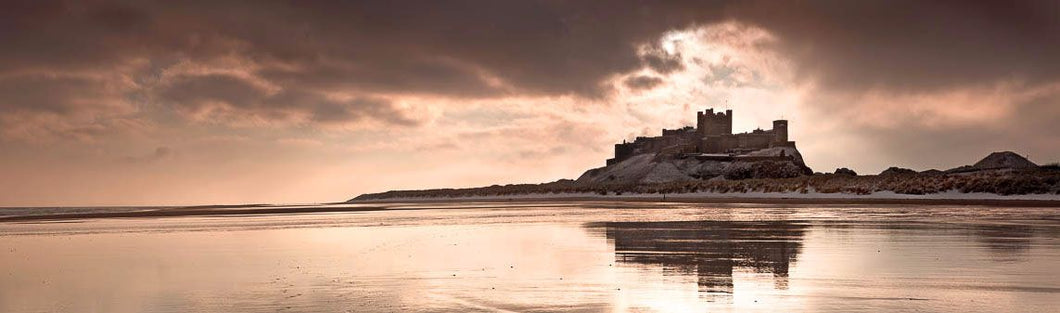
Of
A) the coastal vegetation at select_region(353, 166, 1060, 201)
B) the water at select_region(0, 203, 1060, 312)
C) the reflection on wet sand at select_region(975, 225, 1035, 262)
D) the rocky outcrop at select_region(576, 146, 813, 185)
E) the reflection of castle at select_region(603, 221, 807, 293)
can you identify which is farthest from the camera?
the rocky outcrop at select_region(576, 146, 813, 185)

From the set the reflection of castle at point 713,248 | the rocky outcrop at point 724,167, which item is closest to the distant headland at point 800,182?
the rocky outcrop at point 724,167

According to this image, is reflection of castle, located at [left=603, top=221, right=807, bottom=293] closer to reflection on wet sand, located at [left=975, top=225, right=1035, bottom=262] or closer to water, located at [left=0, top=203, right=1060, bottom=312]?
water, located at [left=0, top=203, right=1060, bottom=312]

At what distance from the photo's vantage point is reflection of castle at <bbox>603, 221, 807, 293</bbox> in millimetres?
14266

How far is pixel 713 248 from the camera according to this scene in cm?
1881

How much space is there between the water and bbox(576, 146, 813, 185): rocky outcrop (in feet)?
478

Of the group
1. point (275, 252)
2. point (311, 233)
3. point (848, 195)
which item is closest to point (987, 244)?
point (275, 252)

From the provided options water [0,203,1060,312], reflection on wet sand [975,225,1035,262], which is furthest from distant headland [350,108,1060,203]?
water [0,203,1060,312]

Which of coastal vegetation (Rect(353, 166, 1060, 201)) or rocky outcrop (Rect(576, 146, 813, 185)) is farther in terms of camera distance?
rocky outcrop (Rect(576, 146, 813, 185))

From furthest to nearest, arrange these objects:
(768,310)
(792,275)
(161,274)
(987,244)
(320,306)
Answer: (987,244) → (161,274) → (792,275) → (320,306) → (768,310)

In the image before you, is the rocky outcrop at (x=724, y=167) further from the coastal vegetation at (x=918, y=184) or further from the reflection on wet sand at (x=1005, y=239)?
the reflection on wet sand at (x=1005, y=239)

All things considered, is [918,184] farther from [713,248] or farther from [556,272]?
[556,272]

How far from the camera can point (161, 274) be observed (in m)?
15.2

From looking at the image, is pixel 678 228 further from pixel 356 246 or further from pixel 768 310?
pixel 768 310

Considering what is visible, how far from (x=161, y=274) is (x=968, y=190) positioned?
6074 cm
